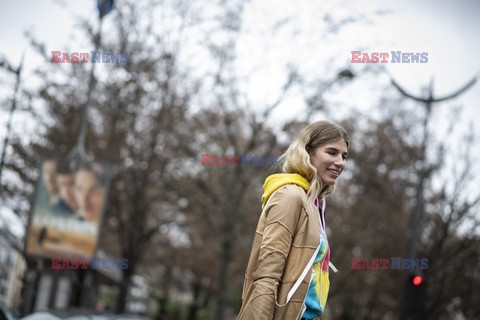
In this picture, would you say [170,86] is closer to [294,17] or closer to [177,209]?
[294,17]

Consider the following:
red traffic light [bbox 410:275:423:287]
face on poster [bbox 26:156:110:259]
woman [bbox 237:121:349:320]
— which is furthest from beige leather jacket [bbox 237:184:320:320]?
face on poster [bbox 26:156:110:259]

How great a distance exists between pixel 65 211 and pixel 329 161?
13.4 meters

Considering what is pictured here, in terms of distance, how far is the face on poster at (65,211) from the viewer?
624 inches

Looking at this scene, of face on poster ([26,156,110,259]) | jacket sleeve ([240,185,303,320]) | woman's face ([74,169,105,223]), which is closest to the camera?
jacket sleeve ([240,185,303,320])

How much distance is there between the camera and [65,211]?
15.9 metres

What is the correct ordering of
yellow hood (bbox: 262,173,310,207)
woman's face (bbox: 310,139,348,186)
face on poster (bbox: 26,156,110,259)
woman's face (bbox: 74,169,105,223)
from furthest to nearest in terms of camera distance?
woman's face (bbox: 74,169,105,223) → face on poster (bbox: 26,156,110,259) → woman's face (bbox: 310,139,348,186) → yellow hood (bbox: 262,173,310,207)

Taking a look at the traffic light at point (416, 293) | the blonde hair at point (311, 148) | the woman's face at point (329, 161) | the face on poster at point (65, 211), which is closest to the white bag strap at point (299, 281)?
the blonde hair at point (311, 148)

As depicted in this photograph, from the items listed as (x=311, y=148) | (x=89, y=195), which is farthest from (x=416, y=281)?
(x=311, y=148)

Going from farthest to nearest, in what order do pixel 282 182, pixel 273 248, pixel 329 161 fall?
pixel 329 161 < pixel 282 182 < pixel 273 248

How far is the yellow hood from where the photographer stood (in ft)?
10.2

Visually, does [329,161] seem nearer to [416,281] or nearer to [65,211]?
[416,281]

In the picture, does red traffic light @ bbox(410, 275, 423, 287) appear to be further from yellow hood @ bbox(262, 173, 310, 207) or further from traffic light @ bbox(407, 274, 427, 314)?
yellow hood @ bbox(262, 173, 310, 207)

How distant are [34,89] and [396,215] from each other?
43.0 ft

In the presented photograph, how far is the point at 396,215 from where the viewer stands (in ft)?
84.8
